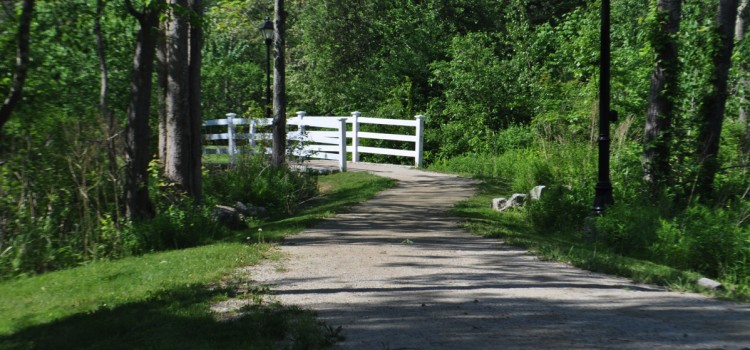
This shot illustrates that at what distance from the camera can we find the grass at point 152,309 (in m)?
6.77

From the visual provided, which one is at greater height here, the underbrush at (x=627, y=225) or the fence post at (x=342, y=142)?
the fence post at (x=342, y=142)

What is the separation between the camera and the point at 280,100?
20.3 meters

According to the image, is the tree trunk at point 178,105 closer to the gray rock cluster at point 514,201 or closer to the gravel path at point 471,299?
the gravel path at point 471,299

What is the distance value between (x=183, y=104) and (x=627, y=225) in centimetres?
798

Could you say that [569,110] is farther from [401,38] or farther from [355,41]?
[355,41]

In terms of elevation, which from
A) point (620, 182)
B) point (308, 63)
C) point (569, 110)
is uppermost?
point (308, 63)

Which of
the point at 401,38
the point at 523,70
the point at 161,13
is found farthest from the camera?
the point at 401,38

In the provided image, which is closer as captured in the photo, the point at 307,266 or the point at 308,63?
the point at 307,266

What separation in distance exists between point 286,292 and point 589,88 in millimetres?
14153

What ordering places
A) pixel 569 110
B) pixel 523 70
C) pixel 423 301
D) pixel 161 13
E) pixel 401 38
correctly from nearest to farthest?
pixel 423 301
pixel 161 13
pixel 569 110
pixel 523 70
pixel 401 38

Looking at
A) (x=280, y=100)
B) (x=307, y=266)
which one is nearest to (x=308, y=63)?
(x=280, y=100)

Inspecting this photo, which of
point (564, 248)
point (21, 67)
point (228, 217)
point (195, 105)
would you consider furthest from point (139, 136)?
point (564, 248)

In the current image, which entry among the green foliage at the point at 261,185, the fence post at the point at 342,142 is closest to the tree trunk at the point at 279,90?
the green foliage at the point at 261,185

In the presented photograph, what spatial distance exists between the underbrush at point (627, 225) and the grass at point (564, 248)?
1 centimetres
